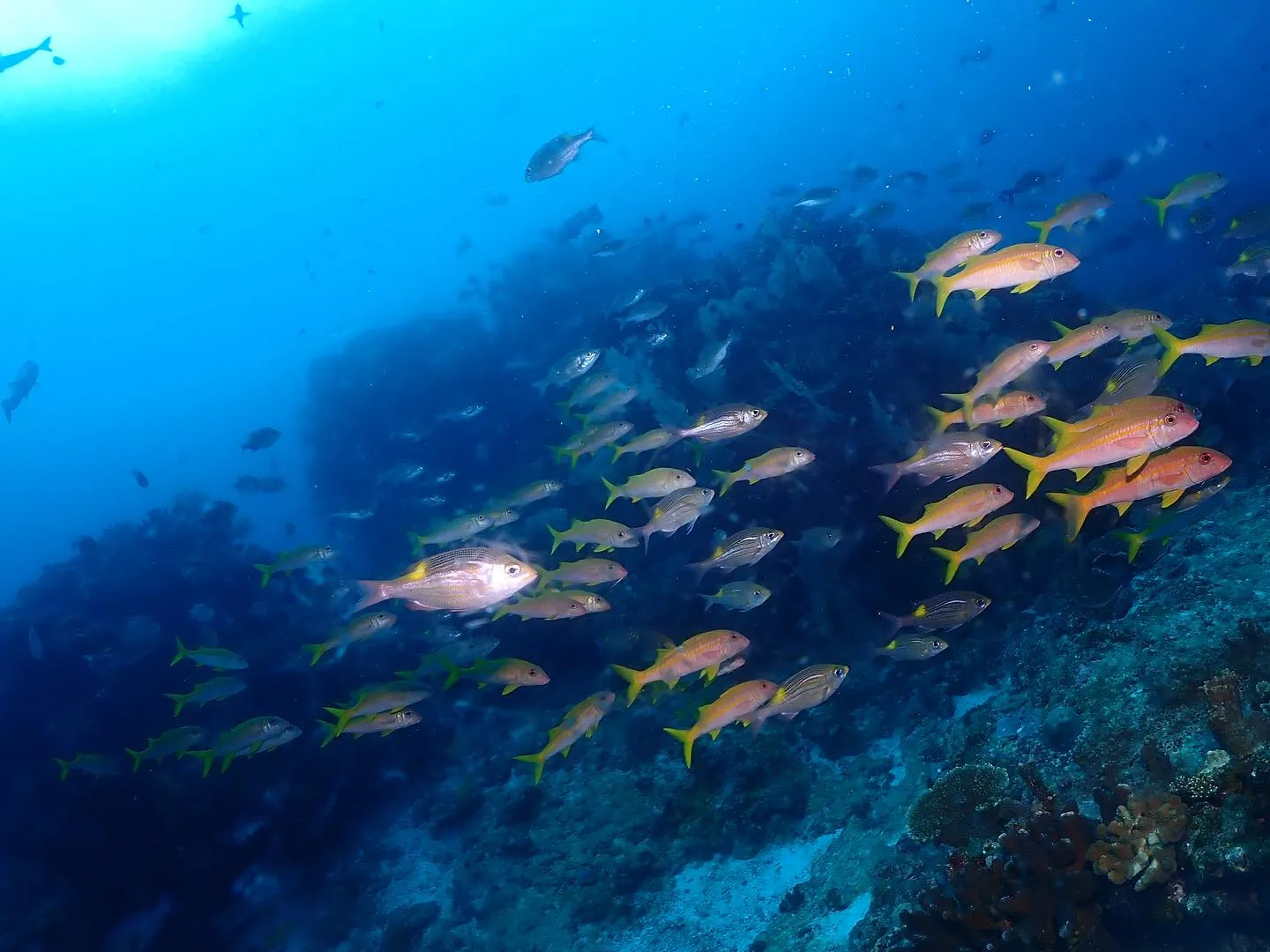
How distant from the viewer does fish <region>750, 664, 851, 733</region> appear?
5.46 m

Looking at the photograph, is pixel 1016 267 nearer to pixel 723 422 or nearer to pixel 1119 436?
pixel 1119 436

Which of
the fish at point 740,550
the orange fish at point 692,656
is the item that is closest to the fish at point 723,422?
the fish at point 740,550

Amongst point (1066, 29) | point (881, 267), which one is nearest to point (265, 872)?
point (881, 267)

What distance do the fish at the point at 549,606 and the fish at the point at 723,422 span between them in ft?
6.80

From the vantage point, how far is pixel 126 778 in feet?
35.0

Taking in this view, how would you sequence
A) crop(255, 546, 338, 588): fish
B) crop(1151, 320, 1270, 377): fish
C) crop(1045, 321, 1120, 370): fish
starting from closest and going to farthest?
crop(1151, 320, 1270, 377): fish → crop(1045, 321, 1120, 370): fish → crop(255, 546, 338, 588): fish

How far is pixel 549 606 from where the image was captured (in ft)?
21.2

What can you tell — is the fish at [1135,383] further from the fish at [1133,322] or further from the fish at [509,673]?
the fish at [509,673]

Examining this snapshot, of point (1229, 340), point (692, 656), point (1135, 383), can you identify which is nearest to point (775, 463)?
point (692, 656)

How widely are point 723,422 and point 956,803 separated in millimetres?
4051

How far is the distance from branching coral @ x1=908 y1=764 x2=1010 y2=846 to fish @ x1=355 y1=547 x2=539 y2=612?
160 inches

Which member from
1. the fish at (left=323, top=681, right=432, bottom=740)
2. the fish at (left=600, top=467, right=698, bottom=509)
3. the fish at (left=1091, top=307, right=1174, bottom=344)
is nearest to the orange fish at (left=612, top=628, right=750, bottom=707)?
the fish at (left=600, top=467, right=698, bottom=509)

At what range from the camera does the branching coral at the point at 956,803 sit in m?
5.30

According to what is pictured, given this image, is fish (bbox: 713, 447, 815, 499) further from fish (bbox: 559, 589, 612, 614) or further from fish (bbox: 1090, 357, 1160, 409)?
fish (bbox: 1090, 357, 1160, 409)
